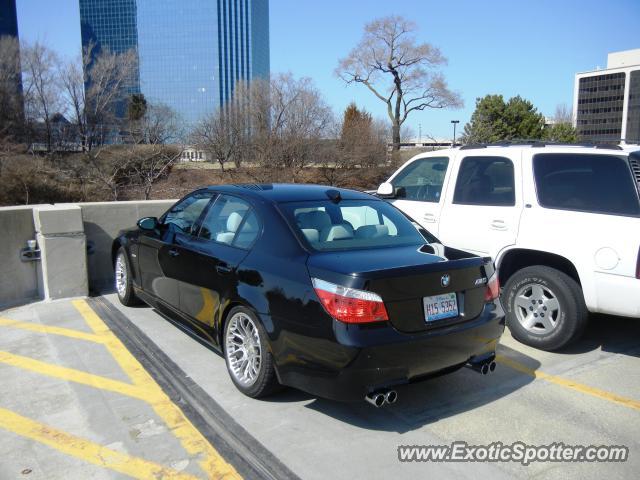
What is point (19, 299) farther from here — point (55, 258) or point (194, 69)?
point (194, 69)

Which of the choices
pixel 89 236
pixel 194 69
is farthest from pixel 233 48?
pixel 89 236

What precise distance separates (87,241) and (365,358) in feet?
18.6

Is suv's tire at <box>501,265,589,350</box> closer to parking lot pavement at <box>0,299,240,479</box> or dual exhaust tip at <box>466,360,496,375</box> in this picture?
dual exhaust tip at <box>466,360,496,375</box>

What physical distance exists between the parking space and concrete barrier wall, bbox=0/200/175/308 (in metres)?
1.75

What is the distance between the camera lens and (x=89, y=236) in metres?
7.68

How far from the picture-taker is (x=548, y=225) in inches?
202

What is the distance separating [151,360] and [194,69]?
15620 centimetres

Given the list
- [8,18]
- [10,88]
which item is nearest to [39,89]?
[10,88]

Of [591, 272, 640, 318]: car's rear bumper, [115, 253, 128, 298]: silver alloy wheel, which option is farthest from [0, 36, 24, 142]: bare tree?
[591, 272, 640, 318]: car's rear bumper

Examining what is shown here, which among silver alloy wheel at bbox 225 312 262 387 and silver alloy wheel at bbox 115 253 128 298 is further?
silver alloy wheel at bbox 115 253 128 298

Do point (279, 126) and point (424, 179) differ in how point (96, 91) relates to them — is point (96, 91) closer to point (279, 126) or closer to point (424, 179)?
point (279, 126)

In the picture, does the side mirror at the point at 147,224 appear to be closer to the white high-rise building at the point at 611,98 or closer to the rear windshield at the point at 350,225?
the rear windshield at the point at 350,225

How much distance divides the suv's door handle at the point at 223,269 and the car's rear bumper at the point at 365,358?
83 cm

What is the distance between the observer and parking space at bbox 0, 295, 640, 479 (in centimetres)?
326
